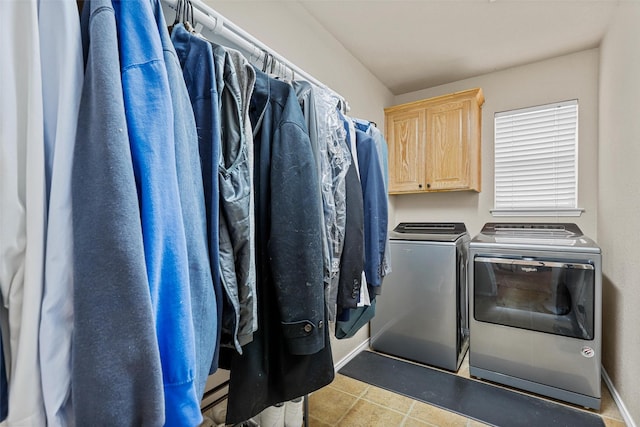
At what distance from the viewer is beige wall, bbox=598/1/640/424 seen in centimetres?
148

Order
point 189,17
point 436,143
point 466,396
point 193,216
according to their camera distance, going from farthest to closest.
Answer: point 436,143 < point 466,396 < point 189,17 < point 193,216

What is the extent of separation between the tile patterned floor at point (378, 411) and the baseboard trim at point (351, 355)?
244 millimetres

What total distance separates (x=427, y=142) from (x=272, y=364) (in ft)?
7.91

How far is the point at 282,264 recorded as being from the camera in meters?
0.80

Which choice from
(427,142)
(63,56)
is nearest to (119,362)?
(63,56)

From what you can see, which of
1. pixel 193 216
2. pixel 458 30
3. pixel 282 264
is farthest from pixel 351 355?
pixel 458 30

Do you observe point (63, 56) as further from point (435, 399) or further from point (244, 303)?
point (435, 399)

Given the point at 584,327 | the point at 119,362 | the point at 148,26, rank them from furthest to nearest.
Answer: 1. the point at 584,327
2. the point at 148,26
3. the point at 119,362

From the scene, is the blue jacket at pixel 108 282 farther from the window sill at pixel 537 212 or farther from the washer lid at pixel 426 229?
the window sill at pixel 537 212

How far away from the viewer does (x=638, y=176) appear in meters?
1.45

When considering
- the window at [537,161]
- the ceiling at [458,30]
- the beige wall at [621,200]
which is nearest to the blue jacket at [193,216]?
the ceiling at [458,30]

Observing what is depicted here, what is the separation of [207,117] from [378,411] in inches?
73.0

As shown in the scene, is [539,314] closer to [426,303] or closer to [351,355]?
[426,303]

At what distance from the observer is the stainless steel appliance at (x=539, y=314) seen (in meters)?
1.75
